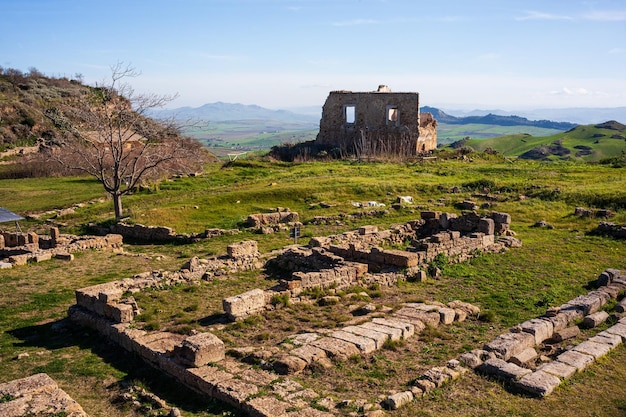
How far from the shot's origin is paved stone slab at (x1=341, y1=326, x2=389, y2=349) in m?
12.3

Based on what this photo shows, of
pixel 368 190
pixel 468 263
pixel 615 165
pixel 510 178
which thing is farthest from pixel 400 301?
pixel 615 165

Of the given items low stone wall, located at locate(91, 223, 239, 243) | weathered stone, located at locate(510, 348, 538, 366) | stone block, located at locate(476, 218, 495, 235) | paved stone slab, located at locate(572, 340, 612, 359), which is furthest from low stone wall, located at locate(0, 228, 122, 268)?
paved stone slab, located at locate(572, 340, 612, 359)

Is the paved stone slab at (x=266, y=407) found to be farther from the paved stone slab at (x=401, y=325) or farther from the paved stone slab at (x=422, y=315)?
the paved stone slab at (x=422, y=315)

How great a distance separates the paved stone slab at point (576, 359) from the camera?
11500 millimetres

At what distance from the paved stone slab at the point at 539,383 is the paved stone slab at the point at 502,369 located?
151mm

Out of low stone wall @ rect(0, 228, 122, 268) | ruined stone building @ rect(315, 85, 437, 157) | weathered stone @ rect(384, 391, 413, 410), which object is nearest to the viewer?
weathered stone @ rect(384, 391, 413, 410)

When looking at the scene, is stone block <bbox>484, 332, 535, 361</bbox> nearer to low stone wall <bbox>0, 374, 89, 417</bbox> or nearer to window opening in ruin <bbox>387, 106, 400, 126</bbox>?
low stone wall <bbox>0, 374, 89, 417</bbox>

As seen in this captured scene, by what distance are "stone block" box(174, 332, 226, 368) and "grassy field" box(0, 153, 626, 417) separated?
1.80ft

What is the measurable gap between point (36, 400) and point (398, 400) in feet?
20.5

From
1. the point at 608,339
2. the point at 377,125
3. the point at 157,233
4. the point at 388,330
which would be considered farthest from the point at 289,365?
the point at 377,125

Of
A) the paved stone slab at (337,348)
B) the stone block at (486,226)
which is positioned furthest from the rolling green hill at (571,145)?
the paved stone slab at (337,348)

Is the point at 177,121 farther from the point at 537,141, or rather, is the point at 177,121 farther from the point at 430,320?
the point at 537,141

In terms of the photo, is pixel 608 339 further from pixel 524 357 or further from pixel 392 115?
pixel 392 115

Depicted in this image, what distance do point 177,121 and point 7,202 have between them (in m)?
13.6
